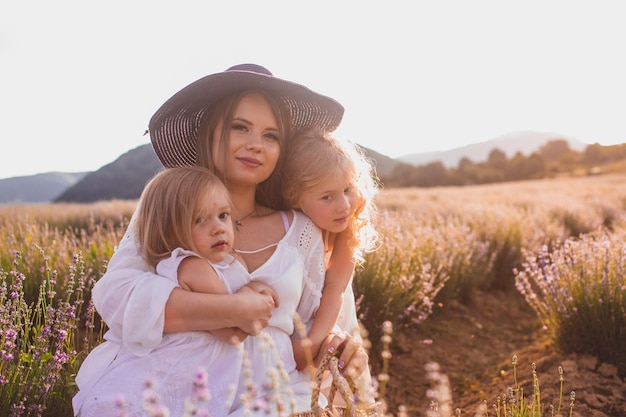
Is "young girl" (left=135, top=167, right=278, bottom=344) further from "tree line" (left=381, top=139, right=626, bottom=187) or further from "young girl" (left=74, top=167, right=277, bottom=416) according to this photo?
"tree line" (left=381, top=139, right=626, bottom=187)

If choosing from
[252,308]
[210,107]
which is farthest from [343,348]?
[210,107]

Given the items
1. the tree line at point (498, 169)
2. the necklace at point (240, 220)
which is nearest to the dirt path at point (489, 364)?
the necklace at point (240, 220)

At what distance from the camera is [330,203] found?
8.91 ft

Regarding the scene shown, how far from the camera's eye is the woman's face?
262 centimetres

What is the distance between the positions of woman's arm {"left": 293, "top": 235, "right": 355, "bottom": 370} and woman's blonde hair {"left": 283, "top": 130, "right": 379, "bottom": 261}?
7 cm

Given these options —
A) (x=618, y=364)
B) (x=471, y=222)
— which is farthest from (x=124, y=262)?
(x=471, y=222)

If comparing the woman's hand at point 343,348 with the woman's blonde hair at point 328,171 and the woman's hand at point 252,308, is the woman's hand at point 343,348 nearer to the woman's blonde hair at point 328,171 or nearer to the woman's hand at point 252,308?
the woman's hand at point 252,308

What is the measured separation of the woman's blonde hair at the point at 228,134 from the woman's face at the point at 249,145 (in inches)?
0.7

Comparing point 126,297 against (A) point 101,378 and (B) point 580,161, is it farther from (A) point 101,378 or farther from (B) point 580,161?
(B) point 580,161

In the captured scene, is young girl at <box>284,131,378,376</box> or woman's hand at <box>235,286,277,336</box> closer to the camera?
woman's hand at <box>235,286,277,336</box>

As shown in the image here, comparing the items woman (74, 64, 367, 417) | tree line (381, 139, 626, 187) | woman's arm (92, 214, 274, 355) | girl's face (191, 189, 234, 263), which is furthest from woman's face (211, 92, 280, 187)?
tree line (381, 139, 626, 187)

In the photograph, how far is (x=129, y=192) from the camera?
189 ft

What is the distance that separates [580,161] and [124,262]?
172 ft

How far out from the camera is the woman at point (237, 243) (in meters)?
2.10
